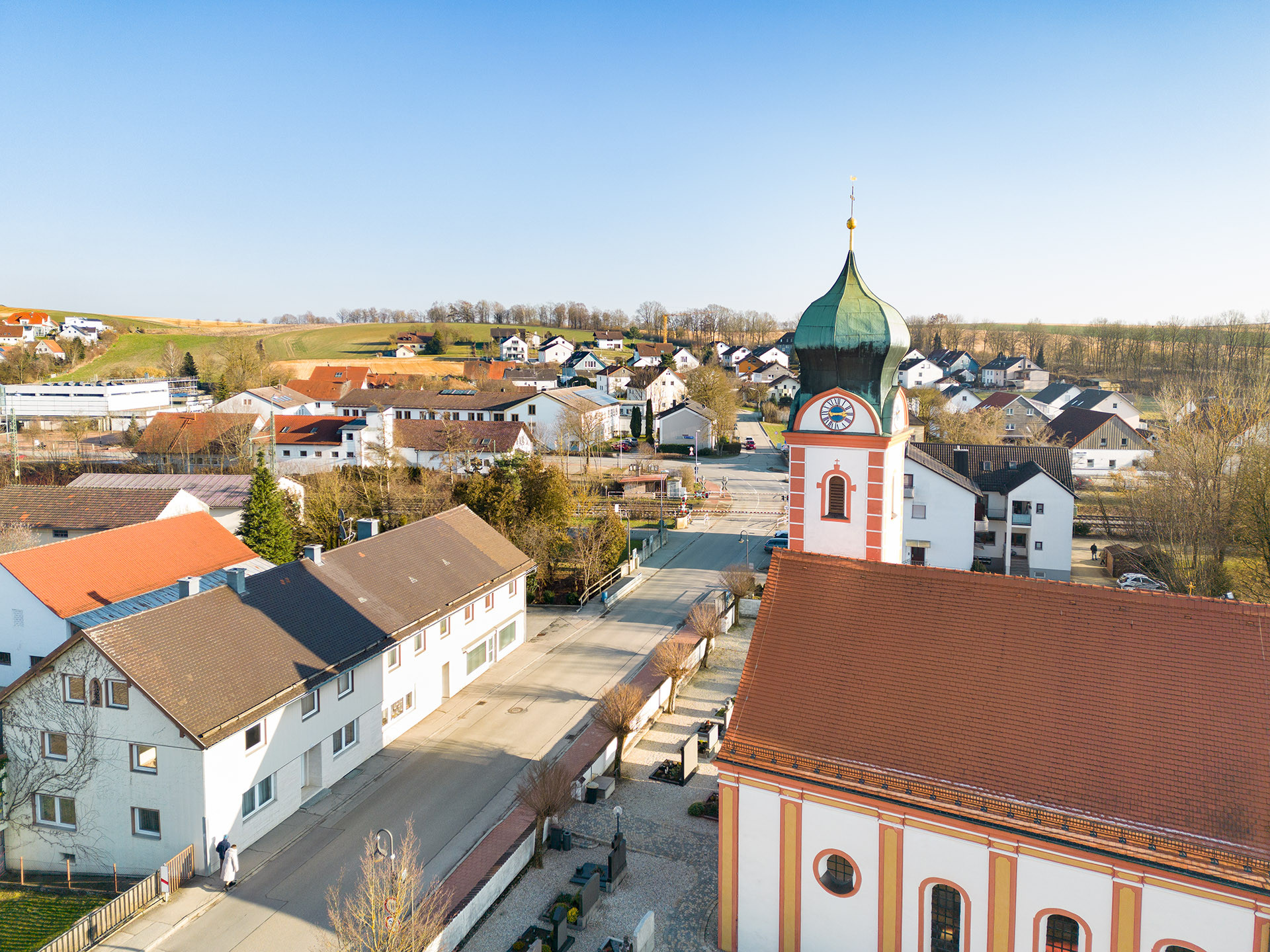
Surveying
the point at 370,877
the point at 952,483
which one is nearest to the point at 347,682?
the point at 370,877

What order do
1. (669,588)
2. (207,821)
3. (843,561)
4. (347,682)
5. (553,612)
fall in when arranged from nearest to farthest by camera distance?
1. (843,561)
2. (207,821)
3. (347,682)
4. (553,612)
5. (669,588)

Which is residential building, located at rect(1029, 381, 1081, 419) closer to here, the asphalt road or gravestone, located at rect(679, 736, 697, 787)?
the asphalt road

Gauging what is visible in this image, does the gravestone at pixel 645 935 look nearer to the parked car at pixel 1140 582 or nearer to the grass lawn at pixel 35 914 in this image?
the grass lawn at pixel 35 914

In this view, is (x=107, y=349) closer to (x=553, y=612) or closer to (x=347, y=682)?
(x=553, y=612)

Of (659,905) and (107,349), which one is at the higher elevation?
(107,349)

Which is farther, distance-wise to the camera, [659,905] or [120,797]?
[120,797]


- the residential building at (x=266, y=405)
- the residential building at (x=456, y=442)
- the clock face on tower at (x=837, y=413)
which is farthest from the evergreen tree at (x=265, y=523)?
the residential building at (x=266, y=405)

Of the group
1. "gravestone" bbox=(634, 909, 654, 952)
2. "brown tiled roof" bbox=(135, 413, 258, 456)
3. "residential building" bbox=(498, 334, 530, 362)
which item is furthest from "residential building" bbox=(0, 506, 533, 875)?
"residential building" bbox=(498, 334, 530, 362)
